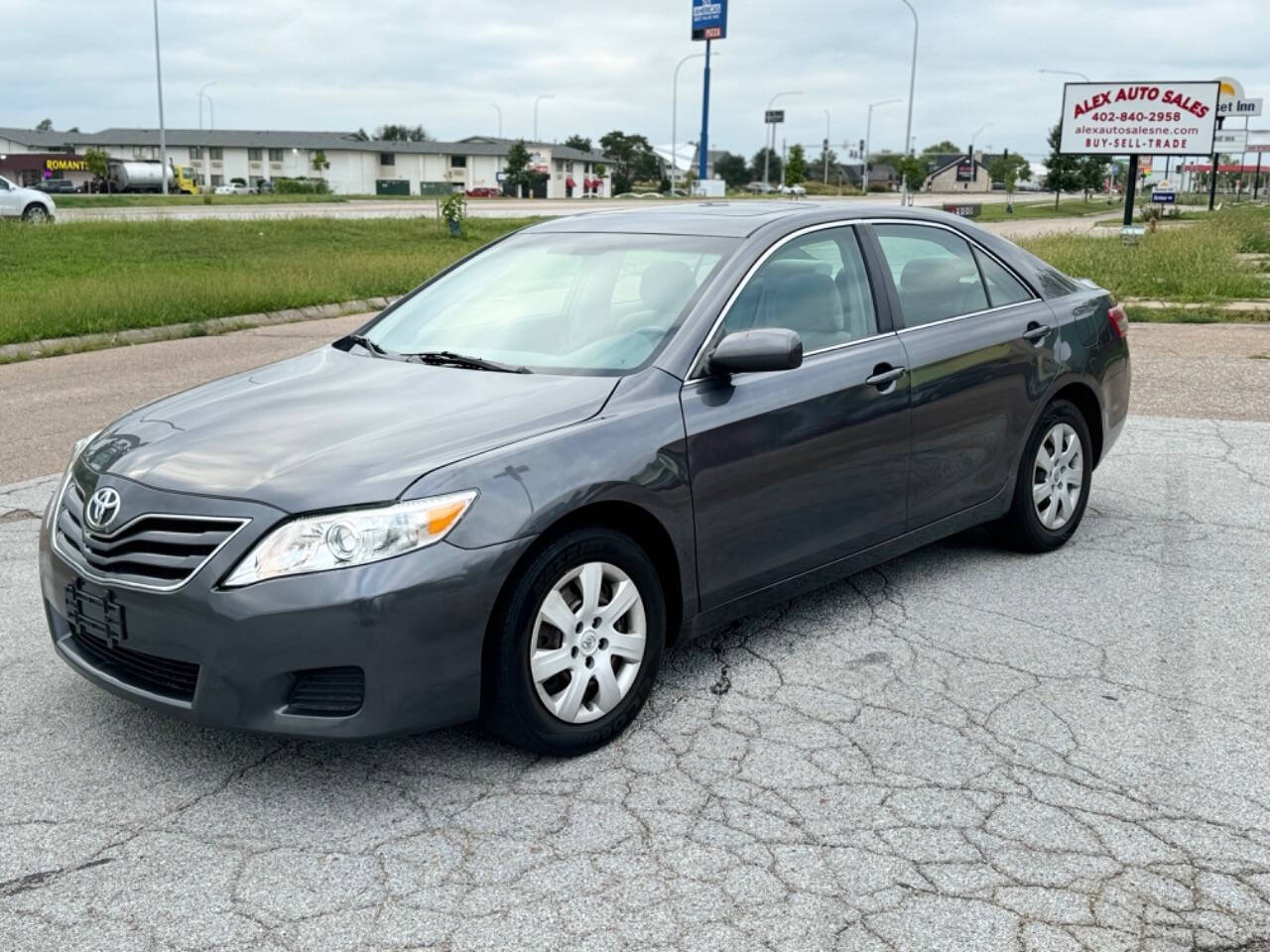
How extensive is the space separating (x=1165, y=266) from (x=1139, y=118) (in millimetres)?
16312

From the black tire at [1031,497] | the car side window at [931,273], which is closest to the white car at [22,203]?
the car side window at [931,273]

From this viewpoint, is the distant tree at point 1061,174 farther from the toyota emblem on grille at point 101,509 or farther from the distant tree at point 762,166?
the toyota emblem on grille at point 101,509

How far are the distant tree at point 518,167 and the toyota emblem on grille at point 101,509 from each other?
93036 millimetres

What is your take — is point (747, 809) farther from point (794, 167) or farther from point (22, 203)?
point (794, 167)

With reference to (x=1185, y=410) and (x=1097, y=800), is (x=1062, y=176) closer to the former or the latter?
(x=1185, y=410)

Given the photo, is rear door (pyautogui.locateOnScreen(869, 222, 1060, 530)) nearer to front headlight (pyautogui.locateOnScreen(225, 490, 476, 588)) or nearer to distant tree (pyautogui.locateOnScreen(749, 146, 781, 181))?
front headlight (pyautogui.locateOnScreen(225, 490, 476, 588))

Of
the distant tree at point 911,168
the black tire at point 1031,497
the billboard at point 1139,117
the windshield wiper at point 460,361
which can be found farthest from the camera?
the distant tree at point 911,168

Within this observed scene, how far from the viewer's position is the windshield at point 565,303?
4.45 m

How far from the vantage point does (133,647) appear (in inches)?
141

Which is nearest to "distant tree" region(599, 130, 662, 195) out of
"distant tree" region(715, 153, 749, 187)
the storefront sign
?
"distant tree" region(715, 153, 749, 187)

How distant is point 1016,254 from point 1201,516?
1.75 metres

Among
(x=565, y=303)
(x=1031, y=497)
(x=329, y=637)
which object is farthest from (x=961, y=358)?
(x=329, y=637)

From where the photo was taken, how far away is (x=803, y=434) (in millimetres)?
4496

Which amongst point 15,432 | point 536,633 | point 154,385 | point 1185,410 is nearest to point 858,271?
point 536,633
